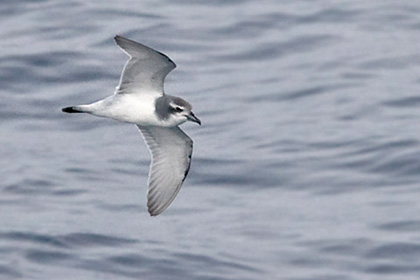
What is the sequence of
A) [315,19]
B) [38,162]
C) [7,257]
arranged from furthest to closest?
[315,19]
[38,162]
[7,257]

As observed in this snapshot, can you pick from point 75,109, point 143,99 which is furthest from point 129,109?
point 75,109

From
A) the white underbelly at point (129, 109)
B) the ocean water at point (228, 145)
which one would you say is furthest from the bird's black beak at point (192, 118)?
the ocean water at point (228, 145)

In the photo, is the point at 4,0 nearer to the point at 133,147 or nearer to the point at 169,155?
the point at 133,147

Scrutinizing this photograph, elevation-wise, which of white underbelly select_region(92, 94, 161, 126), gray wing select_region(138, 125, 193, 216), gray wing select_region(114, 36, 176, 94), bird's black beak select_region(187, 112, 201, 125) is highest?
gray wing select_region(114, 36, 176, 94)

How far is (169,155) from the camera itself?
17141 millimetres

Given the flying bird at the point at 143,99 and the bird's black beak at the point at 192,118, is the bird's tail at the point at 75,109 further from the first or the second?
the bird's black beak at the point at 192,118

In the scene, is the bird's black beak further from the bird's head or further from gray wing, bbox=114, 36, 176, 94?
gray wing, bbox=114, 36, 176, 94

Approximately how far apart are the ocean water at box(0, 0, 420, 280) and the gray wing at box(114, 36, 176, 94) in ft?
14.5

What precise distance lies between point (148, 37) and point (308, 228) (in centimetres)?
600

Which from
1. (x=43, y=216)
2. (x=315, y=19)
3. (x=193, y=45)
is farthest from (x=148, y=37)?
(x=43, y=216)

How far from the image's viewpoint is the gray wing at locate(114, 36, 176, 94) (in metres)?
15.3

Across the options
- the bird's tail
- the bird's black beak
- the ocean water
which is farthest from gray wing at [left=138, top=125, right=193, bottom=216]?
the ocean water

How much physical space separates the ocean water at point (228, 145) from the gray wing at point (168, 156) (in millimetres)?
2800

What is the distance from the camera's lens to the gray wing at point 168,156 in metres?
17.0
